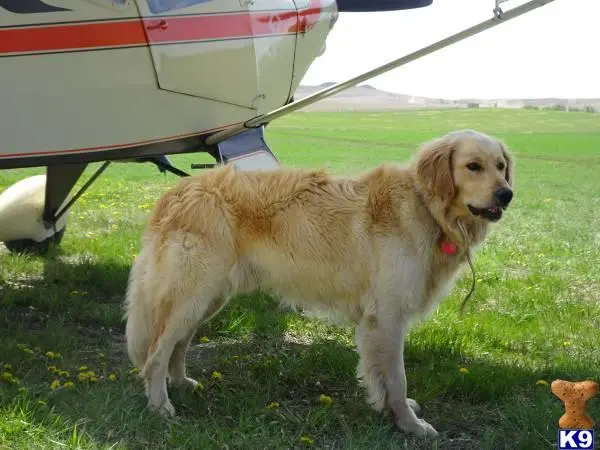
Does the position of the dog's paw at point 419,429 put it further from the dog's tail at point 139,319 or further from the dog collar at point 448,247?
the dog's tail at point 139,319

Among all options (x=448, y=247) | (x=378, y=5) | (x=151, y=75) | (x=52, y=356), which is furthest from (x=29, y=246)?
(x=448, y=247)

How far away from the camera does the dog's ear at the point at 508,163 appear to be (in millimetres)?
3760

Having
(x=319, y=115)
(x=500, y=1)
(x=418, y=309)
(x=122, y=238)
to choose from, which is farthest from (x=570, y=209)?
(x=319, y=115)

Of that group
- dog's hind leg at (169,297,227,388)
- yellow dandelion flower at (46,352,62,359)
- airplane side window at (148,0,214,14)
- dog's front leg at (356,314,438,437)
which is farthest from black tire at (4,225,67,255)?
dog's front leg at (356,314,438,437)

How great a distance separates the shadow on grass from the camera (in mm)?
3500

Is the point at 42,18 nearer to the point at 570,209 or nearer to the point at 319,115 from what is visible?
the point at 570,209

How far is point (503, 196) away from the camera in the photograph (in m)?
3.50

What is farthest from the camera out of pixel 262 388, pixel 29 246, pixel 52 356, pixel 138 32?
pixel 29 246

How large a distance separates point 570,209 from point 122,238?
7.24 m

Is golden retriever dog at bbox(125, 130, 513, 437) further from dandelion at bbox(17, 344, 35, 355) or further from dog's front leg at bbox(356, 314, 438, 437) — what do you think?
dandelion at bbox(17, 344, 35, 355)

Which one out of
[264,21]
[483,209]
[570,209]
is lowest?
[570,209]

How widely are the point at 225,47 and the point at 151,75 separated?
0.67 metres

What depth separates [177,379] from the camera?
4.23m

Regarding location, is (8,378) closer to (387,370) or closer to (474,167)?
(387,370)
